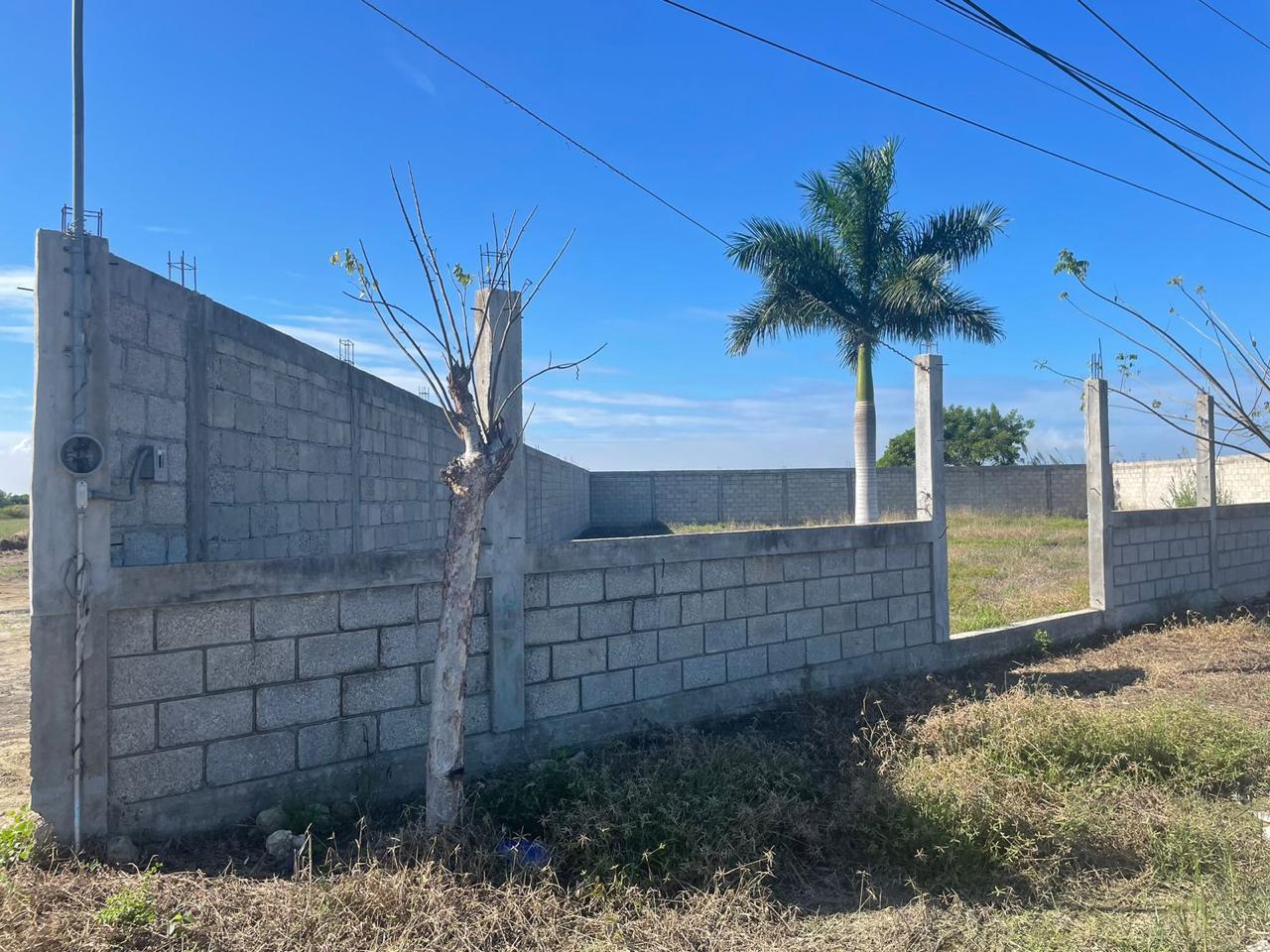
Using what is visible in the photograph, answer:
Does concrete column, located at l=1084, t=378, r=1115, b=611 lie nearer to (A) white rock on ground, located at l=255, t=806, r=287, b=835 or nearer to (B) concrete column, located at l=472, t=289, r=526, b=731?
(B) concrete column, located at l=472, t=289, r=526, b=731

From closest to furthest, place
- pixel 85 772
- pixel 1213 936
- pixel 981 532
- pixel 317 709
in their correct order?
1. pixel 1213 936
2. pixel 85 772
3. pixel 317 709
4. pixel 981 532

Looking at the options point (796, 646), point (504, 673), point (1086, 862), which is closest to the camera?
point (1086, 862)

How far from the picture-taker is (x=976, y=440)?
1606 inches

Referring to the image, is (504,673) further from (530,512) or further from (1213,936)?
(530,512)

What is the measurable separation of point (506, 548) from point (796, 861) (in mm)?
2195

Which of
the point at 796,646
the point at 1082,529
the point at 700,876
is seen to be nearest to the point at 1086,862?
the point at 700,876

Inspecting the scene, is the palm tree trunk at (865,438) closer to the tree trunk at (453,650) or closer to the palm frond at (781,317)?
the palm frond at (781,317)

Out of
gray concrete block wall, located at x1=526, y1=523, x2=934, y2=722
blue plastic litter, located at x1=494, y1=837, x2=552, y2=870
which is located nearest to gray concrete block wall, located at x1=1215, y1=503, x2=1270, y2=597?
gray concrete block wall, located at x1=526, y1=523, x2=934, y2=722

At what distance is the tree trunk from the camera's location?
3684 mm

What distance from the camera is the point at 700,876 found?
3596 mm

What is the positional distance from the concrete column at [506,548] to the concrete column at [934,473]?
406cm

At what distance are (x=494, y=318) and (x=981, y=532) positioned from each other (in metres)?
18.0

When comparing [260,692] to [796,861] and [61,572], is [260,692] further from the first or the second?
[796,861]

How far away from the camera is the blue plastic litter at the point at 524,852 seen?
354 centimetres
